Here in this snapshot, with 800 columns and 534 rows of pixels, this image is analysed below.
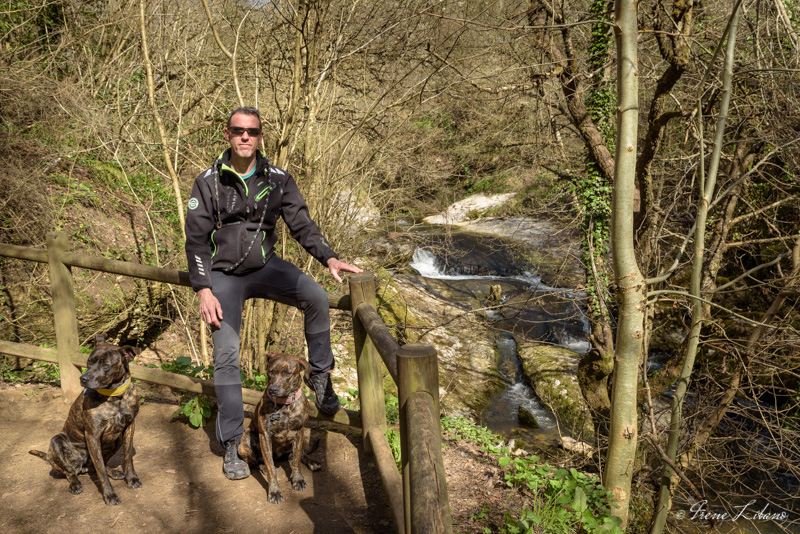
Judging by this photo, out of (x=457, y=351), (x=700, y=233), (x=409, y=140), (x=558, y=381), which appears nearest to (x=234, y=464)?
(x=700, y=233)

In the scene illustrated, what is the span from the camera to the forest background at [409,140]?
6645 millimetres

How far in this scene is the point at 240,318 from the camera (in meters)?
3.58

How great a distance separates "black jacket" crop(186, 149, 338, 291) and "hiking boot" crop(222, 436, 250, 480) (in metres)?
1.08

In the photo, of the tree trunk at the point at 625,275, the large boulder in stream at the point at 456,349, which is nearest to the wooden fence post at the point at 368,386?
the tree trunk at the point at 625,275

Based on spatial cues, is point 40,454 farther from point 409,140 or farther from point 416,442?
point 409,140

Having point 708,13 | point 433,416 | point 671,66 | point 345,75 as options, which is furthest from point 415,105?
point 433,416

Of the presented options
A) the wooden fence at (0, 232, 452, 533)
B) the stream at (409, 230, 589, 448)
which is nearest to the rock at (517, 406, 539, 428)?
the stream at (409, 230, 589, 448)

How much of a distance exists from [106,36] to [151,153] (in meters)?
3.14

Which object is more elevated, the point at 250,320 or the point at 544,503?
the point at 250,320

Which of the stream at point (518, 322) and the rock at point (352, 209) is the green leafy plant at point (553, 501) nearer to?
the stream at point (518, 322)

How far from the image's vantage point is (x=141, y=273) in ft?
14.2

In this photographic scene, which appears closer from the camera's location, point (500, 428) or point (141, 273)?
point (141, 273)

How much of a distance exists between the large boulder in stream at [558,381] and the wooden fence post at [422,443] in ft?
24.5

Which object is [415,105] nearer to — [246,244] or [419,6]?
[419,6]
